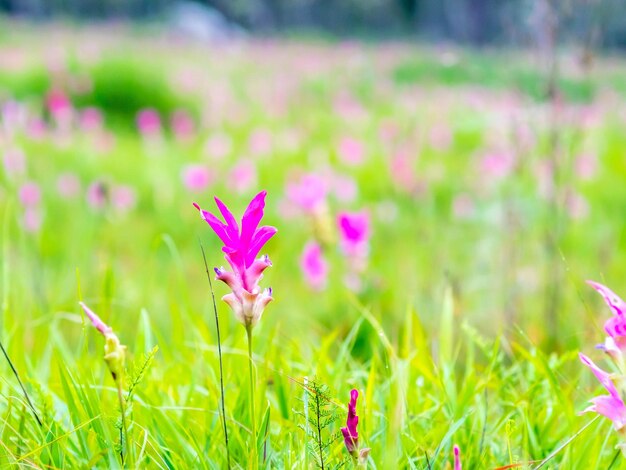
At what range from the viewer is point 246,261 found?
105 cm

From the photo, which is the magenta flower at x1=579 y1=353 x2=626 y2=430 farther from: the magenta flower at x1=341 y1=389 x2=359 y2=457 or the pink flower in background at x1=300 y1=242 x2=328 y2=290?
the pink flower in background at x1=300 y1=242 x2=328 y2=290

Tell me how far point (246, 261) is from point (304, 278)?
8.27ft

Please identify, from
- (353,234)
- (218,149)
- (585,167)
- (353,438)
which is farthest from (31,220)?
(585,167)

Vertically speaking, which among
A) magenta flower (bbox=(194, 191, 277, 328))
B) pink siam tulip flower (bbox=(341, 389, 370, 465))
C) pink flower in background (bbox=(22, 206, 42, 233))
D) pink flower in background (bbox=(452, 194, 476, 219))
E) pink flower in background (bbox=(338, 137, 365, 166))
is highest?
magenta flower (bbox=(194, 191, 277, 328))

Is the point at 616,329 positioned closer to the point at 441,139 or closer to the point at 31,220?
the point at 31,220

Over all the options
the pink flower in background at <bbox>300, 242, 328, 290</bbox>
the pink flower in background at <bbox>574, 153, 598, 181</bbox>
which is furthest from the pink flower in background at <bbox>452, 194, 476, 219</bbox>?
the pink flower in background at <bbox>300, 242, 328, 290</bbox>

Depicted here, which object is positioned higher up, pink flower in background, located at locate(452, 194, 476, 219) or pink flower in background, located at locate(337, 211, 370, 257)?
pink flower in background, located at locate(337, 211, 370, 257)

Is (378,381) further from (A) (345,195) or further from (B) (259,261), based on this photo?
(A) (345,195)

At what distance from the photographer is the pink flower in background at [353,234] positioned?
2.20 m

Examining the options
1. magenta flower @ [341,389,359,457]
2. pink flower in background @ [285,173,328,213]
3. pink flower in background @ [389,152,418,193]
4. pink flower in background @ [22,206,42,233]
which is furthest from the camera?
pink flower in background @ [389,152,418,193]

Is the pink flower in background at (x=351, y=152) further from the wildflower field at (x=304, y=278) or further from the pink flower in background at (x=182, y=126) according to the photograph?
the pink flower in background at (x=182, y=126)

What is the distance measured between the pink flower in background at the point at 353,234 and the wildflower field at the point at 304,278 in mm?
26

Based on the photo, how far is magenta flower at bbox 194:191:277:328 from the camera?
1031 millimetres

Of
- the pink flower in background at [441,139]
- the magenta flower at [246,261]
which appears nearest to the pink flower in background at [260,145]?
the pink flower in background at [441,139]
